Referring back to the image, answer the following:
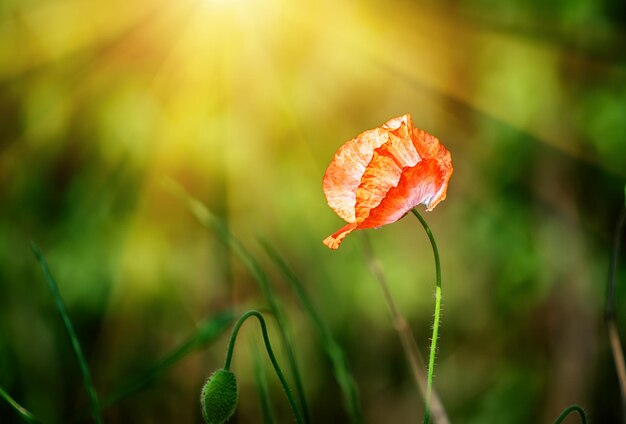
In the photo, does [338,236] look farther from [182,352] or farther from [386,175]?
[182,352]

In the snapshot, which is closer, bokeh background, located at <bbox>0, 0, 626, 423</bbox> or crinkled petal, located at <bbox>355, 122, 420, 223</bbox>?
crinkled petal, located at <bbox>355, 122, 420, 223</bbox>

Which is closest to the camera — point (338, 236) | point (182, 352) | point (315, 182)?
point (338, 236)

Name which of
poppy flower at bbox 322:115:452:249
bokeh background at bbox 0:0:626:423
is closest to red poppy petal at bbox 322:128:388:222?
poppy flower at bbox 322:115:452:249

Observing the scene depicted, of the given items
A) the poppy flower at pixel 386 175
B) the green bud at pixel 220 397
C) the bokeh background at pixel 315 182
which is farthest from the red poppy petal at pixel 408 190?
the bokeh background at pixel 315 182

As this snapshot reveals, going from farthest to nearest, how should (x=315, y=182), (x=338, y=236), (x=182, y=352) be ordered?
(x=315, y=182) → (x=182, y=352) → (x=338, y=236)

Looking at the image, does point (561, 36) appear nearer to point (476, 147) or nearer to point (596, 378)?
point (476, 147)

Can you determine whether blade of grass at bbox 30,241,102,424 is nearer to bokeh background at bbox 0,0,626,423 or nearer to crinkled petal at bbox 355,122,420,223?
crinkled petal at bbox 355,122,420,223

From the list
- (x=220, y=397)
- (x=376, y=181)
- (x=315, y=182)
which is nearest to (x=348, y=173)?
(x=376, y=181)
